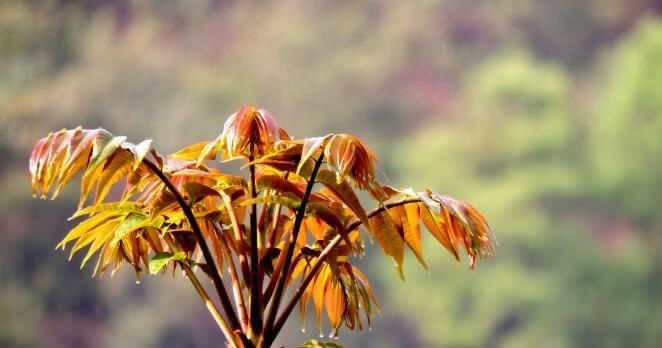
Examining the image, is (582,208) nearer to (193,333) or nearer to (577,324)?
(577,324)

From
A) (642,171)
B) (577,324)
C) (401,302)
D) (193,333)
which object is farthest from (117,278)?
(642,171)

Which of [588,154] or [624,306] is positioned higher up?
[588,154]

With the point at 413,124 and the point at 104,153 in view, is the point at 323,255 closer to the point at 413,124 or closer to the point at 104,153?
the point at 104,153

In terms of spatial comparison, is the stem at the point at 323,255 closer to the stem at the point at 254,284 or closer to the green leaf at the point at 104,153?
the stem at the point at 254,284

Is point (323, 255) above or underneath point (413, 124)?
underneath

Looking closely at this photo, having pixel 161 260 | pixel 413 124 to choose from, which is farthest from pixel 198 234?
pixel 413 124

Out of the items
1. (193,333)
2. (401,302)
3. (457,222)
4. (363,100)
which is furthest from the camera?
(363,100)

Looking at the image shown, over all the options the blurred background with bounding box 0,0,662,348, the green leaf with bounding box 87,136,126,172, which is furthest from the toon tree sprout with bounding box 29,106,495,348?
the blurred background with bounding box 0,0,662,348

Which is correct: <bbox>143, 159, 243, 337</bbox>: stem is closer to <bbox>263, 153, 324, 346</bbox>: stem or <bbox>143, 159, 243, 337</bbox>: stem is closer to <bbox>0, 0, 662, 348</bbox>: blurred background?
<bbox>263, 153, 324, 346</bbox>: stem
